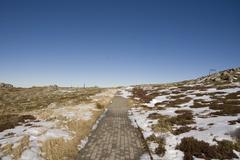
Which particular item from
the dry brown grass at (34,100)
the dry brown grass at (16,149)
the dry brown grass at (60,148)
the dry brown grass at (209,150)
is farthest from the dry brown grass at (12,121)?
the dry brown grass at (34,100)

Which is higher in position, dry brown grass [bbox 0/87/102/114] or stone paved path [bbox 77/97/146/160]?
dry brown grass [bbox 0/87/102/114]

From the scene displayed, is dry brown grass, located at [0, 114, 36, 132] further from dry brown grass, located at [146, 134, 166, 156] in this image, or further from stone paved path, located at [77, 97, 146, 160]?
dry brown grass, located at [146, 134, 166, 156]

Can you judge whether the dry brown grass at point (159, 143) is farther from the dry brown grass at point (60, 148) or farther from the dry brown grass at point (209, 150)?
the dry brown grass at point (60, 148)

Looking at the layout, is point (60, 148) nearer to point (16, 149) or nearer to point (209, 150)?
point (16, 149)

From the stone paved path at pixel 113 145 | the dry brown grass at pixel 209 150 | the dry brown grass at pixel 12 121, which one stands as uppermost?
the dry brown grass at pixel 12 121

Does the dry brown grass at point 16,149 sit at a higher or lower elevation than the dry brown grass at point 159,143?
higher

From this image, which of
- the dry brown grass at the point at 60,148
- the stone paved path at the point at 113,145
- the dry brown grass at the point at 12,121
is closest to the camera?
the dry brown grass at the point at 60,148

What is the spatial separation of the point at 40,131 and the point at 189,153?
920 centimetres

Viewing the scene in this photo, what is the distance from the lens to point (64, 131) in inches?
588

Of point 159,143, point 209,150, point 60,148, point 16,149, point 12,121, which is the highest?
point 16,149

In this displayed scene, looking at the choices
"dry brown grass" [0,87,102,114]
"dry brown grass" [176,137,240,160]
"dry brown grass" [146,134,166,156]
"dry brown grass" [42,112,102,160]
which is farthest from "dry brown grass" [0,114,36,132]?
"dry brown grass" [0,87,102,114]

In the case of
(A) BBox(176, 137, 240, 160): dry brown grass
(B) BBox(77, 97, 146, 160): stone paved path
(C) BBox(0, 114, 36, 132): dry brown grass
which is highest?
(C) BBox(0, 114, 36, 132): dry brown grass

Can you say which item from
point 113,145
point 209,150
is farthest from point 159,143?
point 209,150

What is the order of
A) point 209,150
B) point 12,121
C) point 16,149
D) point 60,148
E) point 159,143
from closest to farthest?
point 16,149 < point 209,150 < point 60,148 < point 159,143 < point 12,121
